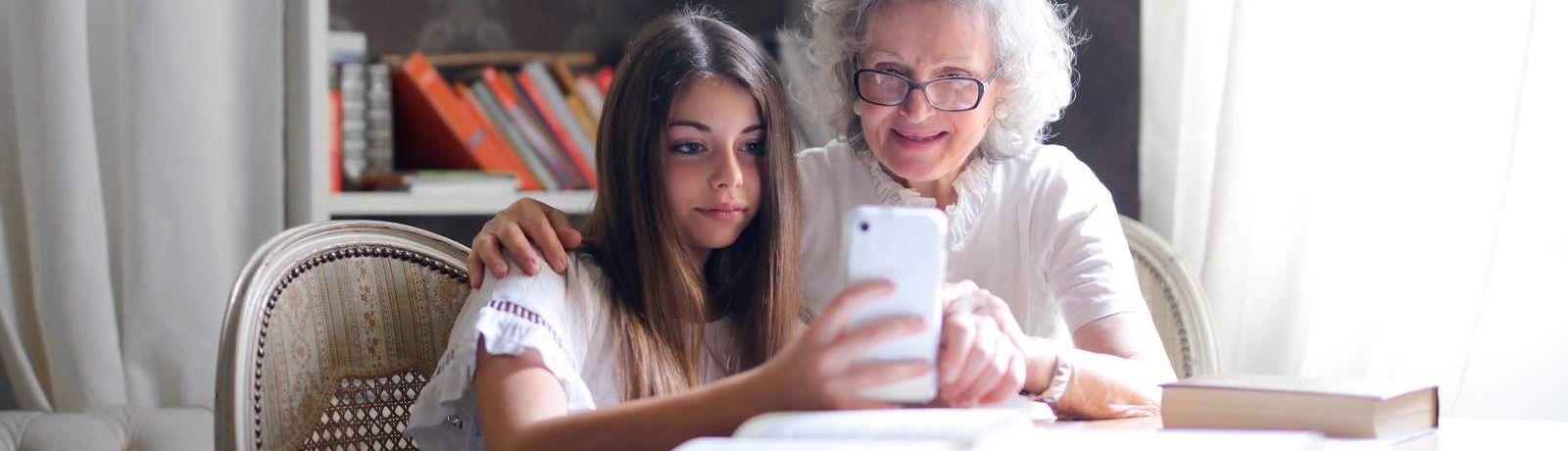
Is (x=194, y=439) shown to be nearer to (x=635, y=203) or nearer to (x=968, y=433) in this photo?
(x=635, y=203)

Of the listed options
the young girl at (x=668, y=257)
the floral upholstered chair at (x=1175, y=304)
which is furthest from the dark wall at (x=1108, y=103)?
the young girl at (x=668, y=257)

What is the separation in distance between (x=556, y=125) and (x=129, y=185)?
70 cm

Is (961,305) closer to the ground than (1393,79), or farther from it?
closer to the ground

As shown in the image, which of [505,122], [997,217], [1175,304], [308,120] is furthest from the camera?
[505,122]

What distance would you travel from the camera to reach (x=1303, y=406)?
97 centimetres

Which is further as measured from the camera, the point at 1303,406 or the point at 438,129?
the point at 438,129

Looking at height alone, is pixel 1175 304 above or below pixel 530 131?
below

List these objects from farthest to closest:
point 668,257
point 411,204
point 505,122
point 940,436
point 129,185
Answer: point 505,122
point 411,204
point 129,185
point 668,257
point 940,436

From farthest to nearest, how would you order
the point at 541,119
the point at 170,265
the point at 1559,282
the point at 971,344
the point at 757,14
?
the point at 757,14, the point at 541,119, the point at 170,265, the point at 1559,282, the point at 971,344

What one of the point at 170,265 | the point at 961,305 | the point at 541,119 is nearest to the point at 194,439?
the point at 170,265

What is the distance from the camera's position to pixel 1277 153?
6.81ft

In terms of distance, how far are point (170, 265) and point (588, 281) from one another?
1120 mm

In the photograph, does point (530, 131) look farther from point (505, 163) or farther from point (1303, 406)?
point (1303, 406)

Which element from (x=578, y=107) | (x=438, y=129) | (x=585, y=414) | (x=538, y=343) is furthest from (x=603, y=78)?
(x=585, y=414)
